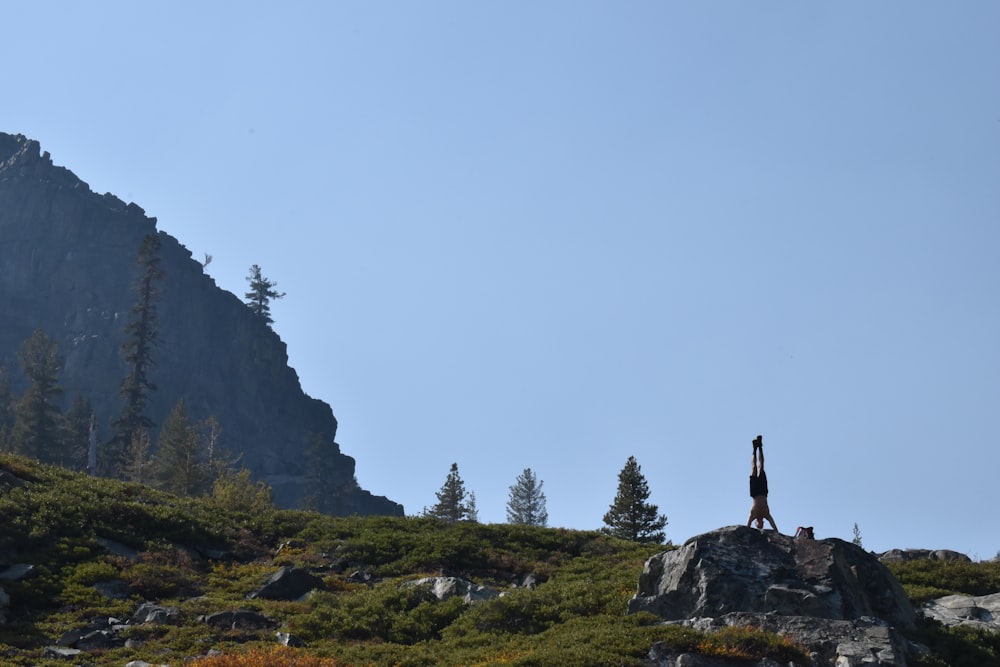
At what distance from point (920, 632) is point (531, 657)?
9444 millimetres

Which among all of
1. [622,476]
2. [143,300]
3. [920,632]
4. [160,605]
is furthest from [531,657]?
[143,300]

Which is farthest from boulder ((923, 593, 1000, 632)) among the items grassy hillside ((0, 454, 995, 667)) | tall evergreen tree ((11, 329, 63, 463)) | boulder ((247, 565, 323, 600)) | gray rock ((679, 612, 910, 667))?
tall evergreen tree ((11, 329, 63, 463))

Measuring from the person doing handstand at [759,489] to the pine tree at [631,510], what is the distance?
3816 centimetres

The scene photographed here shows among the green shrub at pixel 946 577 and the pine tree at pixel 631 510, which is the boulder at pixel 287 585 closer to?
the green shrub at pixel 946 577

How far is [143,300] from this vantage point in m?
98.6

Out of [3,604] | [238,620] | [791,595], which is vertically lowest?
[238,620]

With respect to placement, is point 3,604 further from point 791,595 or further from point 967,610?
point 967,610

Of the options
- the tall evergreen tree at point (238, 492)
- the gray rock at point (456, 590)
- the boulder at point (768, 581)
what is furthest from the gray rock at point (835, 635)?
the tall evergreen tree at point (238, 492)

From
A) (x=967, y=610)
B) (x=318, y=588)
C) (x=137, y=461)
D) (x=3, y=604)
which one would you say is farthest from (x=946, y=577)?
(x=137, y=461)

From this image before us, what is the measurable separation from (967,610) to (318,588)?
17648 millimetres

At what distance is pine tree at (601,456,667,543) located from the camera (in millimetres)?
65375

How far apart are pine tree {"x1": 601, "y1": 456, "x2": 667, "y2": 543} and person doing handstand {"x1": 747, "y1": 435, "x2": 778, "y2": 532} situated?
3816 cm

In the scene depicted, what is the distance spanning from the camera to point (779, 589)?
23.0 metres

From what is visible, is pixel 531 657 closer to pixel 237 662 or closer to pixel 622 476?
pixel 237 662
